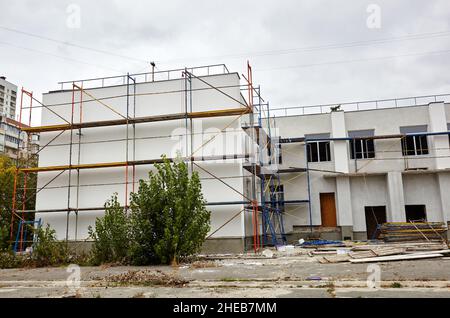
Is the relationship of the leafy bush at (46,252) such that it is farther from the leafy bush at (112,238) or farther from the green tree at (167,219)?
the green tree at (167,219)

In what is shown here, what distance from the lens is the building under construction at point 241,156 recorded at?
18.2 meters

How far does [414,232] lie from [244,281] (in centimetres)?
1358

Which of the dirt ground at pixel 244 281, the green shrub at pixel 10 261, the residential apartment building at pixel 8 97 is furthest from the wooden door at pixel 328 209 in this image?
the residential apartment building at pixel 8 97

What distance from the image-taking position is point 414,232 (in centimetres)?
2002

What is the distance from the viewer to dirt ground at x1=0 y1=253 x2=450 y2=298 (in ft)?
26.6

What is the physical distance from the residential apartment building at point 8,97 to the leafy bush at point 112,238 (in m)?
78.2

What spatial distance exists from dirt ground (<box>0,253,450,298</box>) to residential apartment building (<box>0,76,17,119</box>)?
80.2 metres
